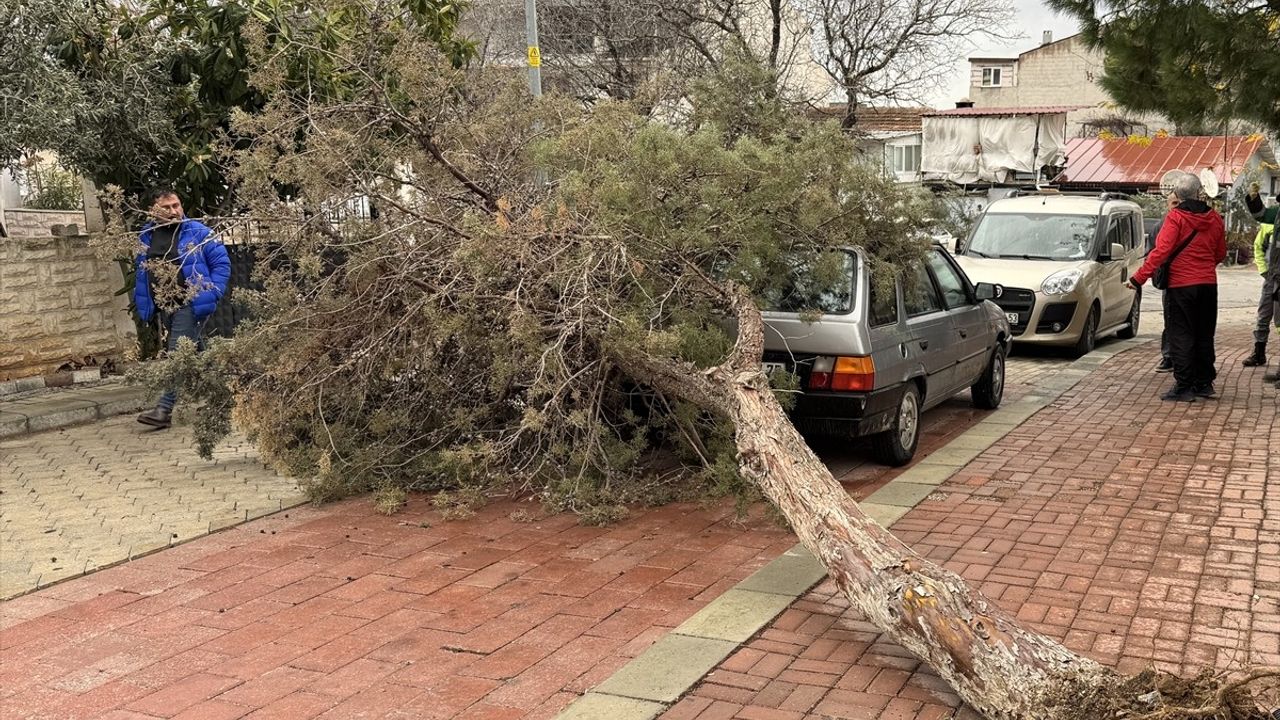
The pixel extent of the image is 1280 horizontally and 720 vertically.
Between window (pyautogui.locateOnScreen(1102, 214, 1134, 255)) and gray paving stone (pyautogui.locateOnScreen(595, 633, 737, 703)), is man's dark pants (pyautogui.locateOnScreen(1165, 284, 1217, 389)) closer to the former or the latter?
window (pyautogui.locateOnScreen(1102, 214, 1134, 255))

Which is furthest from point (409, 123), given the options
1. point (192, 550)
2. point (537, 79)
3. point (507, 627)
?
point (537, 79)

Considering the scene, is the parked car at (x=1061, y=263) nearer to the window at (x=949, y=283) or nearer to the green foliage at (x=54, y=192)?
the window at (x=949, y=283)

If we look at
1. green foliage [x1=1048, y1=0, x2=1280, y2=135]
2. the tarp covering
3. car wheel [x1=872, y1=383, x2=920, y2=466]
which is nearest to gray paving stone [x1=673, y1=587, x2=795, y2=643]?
car wheel [x1=872, y1=383, x2=920, y2=466]

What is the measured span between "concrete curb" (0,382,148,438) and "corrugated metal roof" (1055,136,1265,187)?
108ft

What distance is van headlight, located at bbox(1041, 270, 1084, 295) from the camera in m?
13.4

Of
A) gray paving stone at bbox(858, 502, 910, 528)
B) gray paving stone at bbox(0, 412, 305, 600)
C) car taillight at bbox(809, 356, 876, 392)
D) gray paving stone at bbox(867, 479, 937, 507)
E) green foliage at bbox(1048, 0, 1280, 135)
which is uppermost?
green foliage at bbox(1048, 0, 1280, 135)

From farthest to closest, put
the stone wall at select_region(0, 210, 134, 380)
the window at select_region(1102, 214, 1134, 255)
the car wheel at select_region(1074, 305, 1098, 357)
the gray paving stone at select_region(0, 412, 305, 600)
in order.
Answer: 1. the window at select_region(1102, 214, 1134, 255)
2. the car wheel at select_region(1074, 305, 1098, 357)
3. the stone wall at select_region(0, 210, 134, 380)
4. the gray paving stone at select_region(0, 412, 305, 600)

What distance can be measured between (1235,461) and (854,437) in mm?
2783

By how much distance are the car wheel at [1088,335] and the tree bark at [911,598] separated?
28.9 feet

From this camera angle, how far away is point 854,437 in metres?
7.27

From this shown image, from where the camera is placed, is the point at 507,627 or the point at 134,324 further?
the point at 134,324

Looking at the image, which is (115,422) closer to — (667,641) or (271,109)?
(271,109)

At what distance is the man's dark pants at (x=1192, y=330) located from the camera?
33.0ft

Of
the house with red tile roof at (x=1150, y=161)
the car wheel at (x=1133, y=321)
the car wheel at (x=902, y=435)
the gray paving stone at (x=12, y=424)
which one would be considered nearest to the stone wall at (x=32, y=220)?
the gray paving stone at (x=12, y=424)
